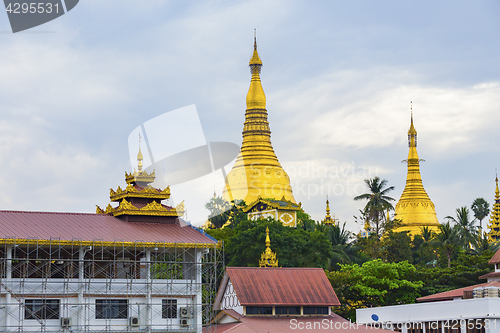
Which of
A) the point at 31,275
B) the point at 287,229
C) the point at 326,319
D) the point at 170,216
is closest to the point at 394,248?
the point at 287,229

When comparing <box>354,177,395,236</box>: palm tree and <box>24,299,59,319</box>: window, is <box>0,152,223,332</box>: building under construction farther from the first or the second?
<box>354,177,395,236</box>: palm tree

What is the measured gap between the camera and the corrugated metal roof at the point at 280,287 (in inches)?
1986

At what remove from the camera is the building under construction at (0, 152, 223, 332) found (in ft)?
139

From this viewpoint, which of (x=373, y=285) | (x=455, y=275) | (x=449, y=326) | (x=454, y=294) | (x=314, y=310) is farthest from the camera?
(x=455, y=275)

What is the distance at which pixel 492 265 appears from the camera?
61.5 m

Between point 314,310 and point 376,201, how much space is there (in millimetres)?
30132

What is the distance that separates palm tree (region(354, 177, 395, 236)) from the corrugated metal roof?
88.4ft

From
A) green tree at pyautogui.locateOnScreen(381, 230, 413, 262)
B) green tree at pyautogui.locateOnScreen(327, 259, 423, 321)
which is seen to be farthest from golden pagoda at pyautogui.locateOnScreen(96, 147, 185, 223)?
green tree at pyautogui.locateOnScreen(381, 230, 413, 262)

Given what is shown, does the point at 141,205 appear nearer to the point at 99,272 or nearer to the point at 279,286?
the point at 99,272

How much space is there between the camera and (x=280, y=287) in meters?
51.7

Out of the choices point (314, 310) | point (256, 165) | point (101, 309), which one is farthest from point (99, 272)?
point (256, 165)

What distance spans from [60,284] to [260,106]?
191 ft

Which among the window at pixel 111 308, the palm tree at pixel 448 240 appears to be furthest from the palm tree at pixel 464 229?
the window at pixel 111 308

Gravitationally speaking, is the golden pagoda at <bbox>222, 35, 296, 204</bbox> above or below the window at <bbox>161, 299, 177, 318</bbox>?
above
